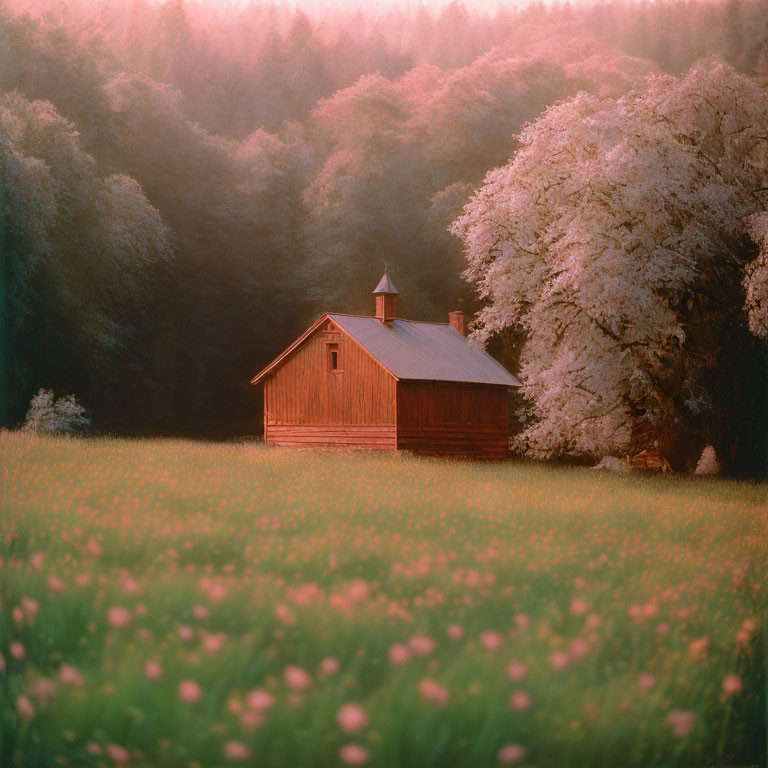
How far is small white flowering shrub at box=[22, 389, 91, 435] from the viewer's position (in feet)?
20.5

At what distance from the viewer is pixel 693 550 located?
17.3ft

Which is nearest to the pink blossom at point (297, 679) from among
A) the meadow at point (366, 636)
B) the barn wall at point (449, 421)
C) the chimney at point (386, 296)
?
the meadow at point (366, 636)

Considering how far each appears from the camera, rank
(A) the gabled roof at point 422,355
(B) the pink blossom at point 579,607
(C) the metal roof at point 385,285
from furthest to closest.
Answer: (A) the gabled roof at point 422,355 < (C) the metal roof at point 385,285 < (B) the pink blossom at point 579,607

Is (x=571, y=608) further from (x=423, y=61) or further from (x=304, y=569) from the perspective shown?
(x=423, y=61)

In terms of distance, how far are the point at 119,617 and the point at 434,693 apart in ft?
6.01

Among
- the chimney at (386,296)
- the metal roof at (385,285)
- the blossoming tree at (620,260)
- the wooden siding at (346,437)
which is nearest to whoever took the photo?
the blossoming tree at (620,260)

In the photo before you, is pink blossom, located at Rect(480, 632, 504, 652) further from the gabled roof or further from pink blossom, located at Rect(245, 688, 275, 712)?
the gabled roof

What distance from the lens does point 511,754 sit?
3.70 meters

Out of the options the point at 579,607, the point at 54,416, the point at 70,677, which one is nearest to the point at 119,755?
the point at 70,677

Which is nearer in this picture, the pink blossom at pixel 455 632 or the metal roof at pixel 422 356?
the pink blossom at pixel 455 632

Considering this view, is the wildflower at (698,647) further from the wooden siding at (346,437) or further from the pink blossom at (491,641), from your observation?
the wooden siding at (346,437)

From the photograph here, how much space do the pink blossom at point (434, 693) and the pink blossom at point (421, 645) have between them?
33 cm

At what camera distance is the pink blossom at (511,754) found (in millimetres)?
3686

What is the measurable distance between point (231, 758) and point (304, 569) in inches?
80.2
